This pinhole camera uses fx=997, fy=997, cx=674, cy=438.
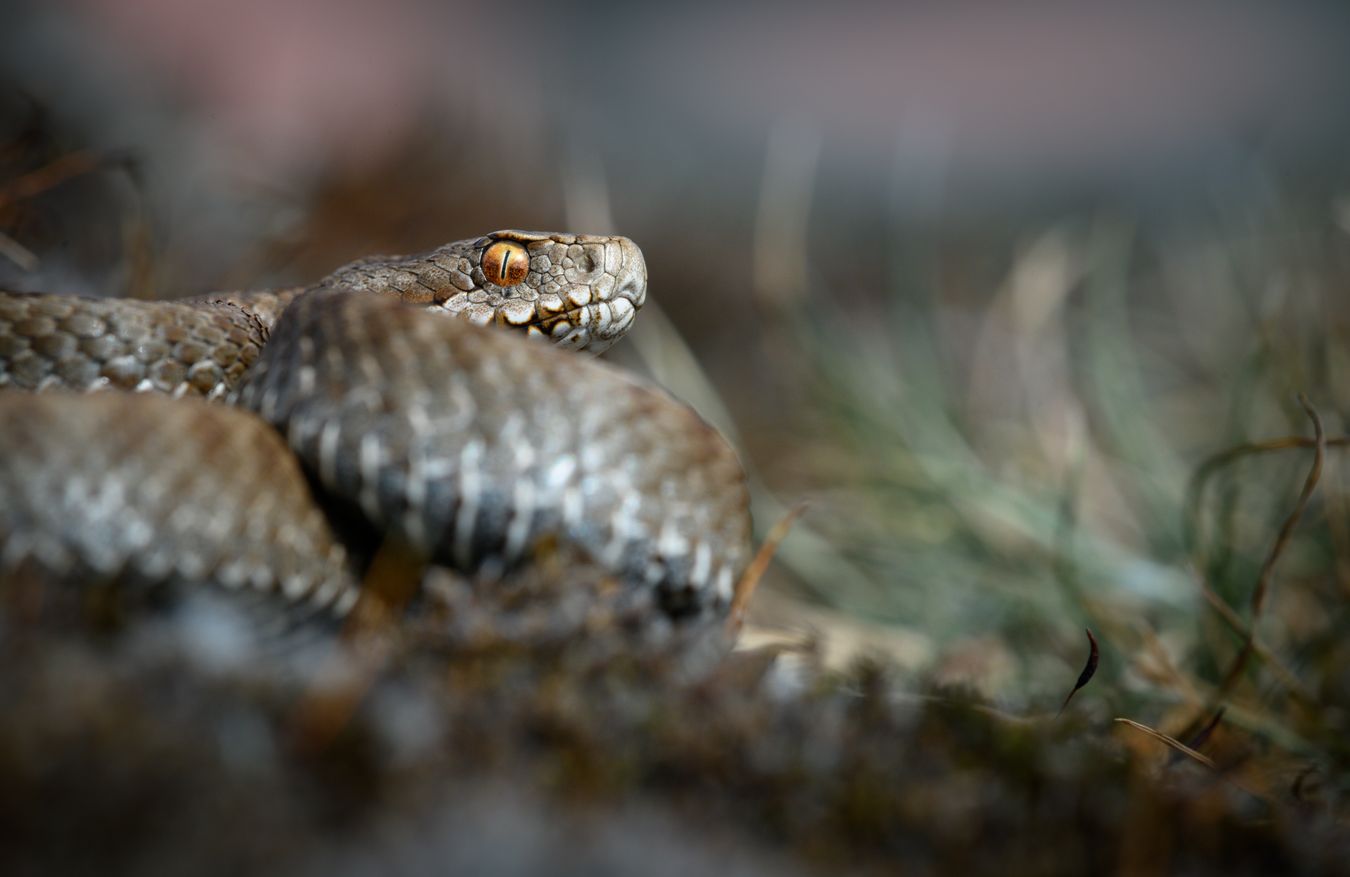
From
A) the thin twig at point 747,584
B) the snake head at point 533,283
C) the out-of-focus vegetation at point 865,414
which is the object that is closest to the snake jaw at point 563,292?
the snake head at point 533,283

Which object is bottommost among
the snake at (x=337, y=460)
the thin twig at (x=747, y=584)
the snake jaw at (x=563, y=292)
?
the thin twig at (x=747, y=584)

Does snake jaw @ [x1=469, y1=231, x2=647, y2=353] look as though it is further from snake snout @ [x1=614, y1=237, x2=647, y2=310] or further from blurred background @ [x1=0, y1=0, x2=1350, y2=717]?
blurred background @ [x1=0, y1=0, x2=1350, y2=717]

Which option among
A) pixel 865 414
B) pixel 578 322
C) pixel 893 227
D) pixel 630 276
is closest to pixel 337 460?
pixel 578 322

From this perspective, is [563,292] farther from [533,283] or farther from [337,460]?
[337,460]

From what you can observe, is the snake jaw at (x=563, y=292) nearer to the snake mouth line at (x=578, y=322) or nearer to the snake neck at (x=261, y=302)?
the snake mouth line at (x=578, y=322)

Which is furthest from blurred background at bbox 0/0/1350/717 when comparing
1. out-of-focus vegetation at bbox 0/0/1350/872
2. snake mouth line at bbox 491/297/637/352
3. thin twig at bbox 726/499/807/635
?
snake mouth line at bbox 491/297/637/352
